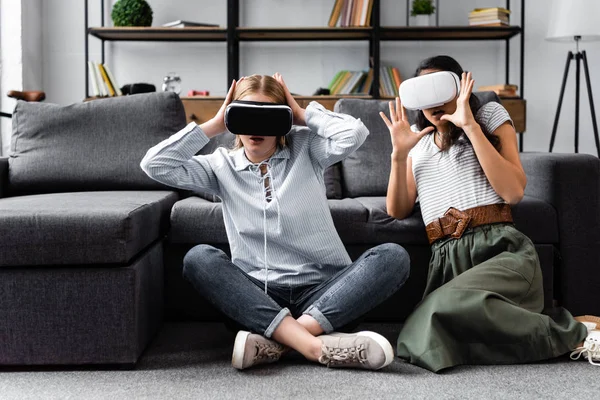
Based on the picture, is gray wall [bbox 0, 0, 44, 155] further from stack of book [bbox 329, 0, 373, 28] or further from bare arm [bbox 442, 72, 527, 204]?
bare arm [bbox 442, 72, 527, 204]

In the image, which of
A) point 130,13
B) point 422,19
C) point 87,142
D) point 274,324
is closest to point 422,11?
point 422,19

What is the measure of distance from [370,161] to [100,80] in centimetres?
212

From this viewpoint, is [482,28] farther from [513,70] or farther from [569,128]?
[569,128]

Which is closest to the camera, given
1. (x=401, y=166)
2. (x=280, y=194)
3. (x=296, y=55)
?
(x=280, y=194)

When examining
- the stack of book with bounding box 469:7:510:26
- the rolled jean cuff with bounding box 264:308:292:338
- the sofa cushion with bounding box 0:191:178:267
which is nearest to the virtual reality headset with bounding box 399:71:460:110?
the rolled jean cuff with bounding box 264:308:292:338

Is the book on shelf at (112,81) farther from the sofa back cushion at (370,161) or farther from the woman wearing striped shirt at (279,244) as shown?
the woman wearing striped shirt at (279,244)

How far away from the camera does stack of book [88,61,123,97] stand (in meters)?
3.82

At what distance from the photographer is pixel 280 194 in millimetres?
1672

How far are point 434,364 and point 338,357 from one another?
0.73ft

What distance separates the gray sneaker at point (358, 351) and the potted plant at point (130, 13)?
2840mm

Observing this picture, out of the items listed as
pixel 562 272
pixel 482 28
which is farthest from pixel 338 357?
pixel 482 28

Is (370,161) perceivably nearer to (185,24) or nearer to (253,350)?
(253,350)

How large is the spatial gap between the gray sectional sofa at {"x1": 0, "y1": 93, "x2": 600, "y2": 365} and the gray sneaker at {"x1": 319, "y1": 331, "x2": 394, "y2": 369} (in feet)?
1.51

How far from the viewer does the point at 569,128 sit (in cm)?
402
